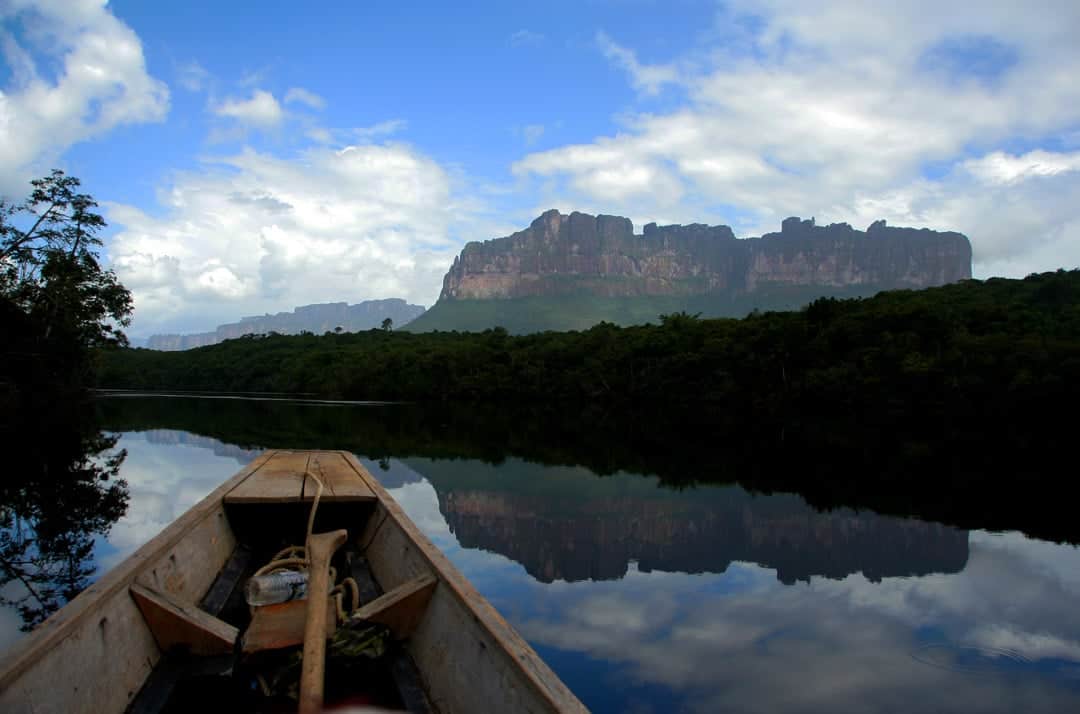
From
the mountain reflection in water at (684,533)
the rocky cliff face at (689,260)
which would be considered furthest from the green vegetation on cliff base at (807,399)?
the rocky cliff face at (689,260)

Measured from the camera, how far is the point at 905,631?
20.7ft

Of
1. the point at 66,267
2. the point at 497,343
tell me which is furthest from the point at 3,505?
the point at 497,343

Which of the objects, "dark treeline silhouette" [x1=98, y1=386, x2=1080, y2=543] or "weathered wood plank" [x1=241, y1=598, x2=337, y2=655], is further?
"dark treeline silhouette" [x1=98, y1=386, x2=1080, y2=543]

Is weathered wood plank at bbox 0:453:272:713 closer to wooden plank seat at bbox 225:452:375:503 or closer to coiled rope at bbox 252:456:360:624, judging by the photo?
coiled rope at bbox 252:456:360:624

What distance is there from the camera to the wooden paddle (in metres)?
2.72

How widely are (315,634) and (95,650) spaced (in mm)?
914

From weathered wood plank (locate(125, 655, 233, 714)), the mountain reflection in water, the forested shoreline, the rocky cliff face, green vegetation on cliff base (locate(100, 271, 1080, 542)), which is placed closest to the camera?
weathered wood plank (locate(125, 655, 233, 714))

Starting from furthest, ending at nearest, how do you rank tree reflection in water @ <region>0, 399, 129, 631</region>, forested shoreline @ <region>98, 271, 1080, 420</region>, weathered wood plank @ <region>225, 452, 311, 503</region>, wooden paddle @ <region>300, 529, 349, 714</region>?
forested shoreline @ <region>98, 271, 1080, 420</region>, tree reflection in water @ <region>0, 399, 129, 631</region>, weathered wood plank @ <region>225, 452, 311, 503</region>, wooden paddle @ <region>300, 529, 349, 714</region>

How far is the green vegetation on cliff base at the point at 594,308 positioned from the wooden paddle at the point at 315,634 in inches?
4739

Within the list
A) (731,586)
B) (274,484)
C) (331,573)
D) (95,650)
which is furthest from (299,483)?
(731,586)

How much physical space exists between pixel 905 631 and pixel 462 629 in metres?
5.08

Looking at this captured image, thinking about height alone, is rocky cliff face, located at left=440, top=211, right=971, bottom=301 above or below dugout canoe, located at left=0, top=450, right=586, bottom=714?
above

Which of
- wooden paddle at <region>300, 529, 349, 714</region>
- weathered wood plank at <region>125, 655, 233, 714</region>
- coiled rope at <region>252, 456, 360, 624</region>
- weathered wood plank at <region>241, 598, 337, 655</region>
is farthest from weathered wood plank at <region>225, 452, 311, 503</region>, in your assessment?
weathered wood plank at <region>125, 655, 233, 714</region>

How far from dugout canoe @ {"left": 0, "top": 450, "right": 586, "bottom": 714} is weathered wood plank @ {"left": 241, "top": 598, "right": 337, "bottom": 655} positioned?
0.06 metres
